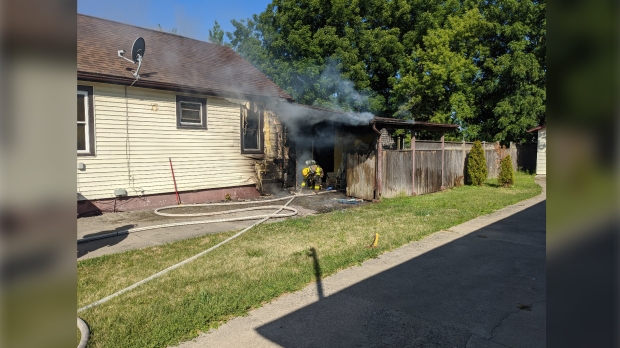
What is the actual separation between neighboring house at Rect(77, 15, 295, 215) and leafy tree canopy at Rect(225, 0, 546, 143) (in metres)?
11.7

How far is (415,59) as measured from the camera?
2842cm

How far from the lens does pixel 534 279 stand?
5.28 meters

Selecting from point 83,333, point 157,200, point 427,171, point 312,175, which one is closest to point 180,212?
point 157,200

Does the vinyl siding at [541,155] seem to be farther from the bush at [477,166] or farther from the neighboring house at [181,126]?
the neighboring house at [181,126]

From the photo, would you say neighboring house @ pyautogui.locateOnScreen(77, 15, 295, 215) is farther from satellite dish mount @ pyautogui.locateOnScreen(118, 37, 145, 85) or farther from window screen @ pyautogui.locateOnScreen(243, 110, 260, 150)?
satellite dish mount @ pyautogui.locateOnScreen(118, 37, 145, 85)

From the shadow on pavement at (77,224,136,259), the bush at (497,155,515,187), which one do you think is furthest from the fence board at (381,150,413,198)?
the shadow on pavement at (77,224,136,259)

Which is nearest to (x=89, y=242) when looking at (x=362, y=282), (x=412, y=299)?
(x=362, y=282)

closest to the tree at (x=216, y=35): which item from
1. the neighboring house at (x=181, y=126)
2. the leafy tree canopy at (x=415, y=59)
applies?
→ the leafy tree canopy at (x=415, y=59)

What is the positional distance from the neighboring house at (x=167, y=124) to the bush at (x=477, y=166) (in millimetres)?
8415

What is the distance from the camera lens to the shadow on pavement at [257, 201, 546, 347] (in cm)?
369

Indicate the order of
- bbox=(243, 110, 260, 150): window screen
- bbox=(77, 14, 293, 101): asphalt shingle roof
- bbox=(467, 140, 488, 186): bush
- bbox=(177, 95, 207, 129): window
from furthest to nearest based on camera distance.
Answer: bbox=(467, 140, 488, 186): bush → bbox=(243, 110, 260, 150): window screen → bbox=(177, 95, 207, 129): window → bbox=(77, 14, 293, 101): asphalt shingle roof

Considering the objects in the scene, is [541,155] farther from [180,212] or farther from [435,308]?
[435,308]
